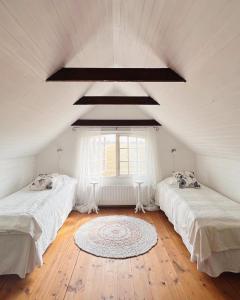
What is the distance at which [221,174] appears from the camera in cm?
338

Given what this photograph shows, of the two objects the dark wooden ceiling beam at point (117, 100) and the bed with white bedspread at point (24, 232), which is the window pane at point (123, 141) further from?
the bed with white bedspread at point (24, 232)

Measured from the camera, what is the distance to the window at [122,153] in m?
4.35

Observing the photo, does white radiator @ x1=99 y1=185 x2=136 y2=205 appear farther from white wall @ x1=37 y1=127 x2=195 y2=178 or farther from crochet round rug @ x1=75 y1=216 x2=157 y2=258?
white wall @ x1=37 y1=127 x2=195 y2=178

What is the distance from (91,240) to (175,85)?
242cm

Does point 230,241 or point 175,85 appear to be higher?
point 175,85

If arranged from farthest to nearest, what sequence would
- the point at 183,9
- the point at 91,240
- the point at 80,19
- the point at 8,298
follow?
the point at 91,240, the point at 8,298, the point at 80,19, the point at 183,9

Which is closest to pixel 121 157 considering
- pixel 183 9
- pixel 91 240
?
pixel 91 240

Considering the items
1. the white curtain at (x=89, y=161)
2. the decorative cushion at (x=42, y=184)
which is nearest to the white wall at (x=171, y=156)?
the white curtain at (x=89, y=161)

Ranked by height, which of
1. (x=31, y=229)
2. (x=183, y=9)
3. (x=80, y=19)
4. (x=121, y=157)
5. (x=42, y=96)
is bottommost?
(x=31, y=229)

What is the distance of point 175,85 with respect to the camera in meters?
2.03

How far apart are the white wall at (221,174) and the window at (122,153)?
52.6 inches

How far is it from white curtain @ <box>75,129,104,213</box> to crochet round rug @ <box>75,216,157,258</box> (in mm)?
824

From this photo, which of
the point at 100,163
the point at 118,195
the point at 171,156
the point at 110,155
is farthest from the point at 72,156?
the point at 171,156

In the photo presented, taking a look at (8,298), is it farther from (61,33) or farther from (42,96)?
(61,33)
